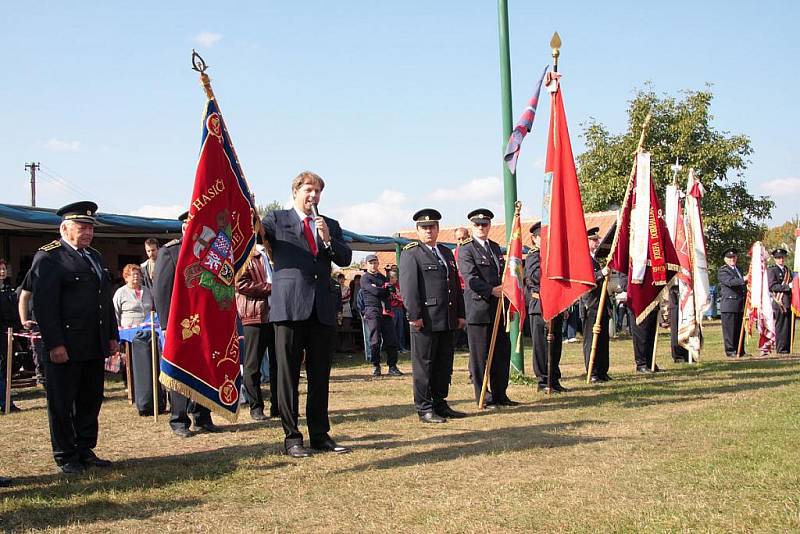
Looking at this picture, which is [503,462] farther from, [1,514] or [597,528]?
[1,514]

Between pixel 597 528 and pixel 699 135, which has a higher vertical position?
pixel 699 135

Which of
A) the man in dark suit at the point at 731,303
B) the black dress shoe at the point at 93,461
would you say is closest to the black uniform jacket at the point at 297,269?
the black dress shoe at the point at 93,461

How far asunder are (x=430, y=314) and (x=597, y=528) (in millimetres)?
4370

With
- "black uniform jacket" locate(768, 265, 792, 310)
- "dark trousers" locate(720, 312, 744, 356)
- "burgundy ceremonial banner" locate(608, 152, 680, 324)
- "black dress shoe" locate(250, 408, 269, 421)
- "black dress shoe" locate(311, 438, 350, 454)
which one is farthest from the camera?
"black uniform jacket" locate(768, 265, 792, 310)

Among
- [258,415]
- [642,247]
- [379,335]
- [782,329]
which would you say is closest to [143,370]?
[258,415]

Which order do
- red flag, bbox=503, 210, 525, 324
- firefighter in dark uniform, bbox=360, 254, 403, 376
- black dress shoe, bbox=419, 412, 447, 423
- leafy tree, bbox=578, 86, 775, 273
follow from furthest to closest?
leafy tree, bbox=578, 86, 775, 273 → firefighter in dark uniform, bbox=360, 254, 403, 376 → red flag, bbox=503, 210, 525, 324 → black dress shoe, bbox=419, 412, 447, 423

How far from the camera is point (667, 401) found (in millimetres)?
9320

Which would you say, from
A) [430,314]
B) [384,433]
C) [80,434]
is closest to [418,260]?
[430,314]

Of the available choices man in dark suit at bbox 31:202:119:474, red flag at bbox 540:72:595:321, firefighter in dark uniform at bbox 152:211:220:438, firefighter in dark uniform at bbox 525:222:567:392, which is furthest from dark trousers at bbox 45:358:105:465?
firefighter in dark uniform at bbox 525:222:567:392

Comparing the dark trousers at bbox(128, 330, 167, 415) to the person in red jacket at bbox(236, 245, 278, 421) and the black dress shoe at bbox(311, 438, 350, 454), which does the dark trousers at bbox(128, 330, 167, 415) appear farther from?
the black dress shoe at bbox(311, 438, 350, 454)

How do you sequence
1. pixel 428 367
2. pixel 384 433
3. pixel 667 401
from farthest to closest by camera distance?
1. pixel 667 401
2. pixel 428 367
3. pixel 384 433

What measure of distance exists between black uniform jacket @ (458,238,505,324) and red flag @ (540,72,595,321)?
0.75 m

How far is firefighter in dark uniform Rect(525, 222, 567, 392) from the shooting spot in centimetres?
1075

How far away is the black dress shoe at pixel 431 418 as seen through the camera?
8352 millimetres
